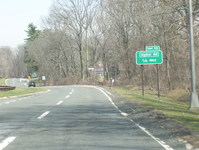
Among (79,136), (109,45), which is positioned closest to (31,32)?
(109,45)

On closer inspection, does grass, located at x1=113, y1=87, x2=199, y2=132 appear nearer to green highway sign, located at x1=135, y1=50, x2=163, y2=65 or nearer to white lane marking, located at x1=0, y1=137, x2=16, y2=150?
green highway sign, located at x1=135, y1=50, x2=163, y2=65

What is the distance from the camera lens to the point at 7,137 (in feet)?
27.2


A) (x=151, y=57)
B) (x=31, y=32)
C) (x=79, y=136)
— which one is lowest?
(x=79, y=136)

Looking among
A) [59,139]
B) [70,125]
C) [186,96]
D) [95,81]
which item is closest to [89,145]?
[59,139]

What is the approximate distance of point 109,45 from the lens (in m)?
65.4

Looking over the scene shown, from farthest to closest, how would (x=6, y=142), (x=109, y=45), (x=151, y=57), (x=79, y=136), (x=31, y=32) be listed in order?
(x=31, y=32) < (x=109, y=45) < (x=151, y=57) < (x=79, y=136) < (x=6, y=142)

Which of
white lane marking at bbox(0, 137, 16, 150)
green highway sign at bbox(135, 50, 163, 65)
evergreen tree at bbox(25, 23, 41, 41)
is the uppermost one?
evergreen tree at bbox(25, 23, 41, 41)

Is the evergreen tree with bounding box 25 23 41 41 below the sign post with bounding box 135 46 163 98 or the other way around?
the other way around

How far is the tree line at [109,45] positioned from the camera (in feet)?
110

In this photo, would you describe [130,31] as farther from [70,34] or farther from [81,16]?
[70,34]

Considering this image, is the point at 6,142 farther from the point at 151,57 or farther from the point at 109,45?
the point at 109,45

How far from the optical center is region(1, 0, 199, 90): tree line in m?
33.6

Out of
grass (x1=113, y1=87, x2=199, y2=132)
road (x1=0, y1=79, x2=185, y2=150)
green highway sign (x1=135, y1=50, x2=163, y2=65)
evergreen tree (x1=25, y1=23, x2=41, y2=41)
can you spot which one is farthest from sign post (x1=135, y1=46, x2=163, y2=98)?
evergreen tree (x1=25, y1=23, x2=41, y2=41)

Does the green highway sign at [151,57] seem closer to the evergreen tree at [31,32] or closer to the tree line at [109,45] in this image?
the tree line at [109,45]
